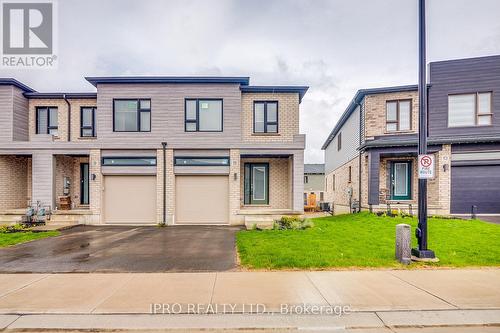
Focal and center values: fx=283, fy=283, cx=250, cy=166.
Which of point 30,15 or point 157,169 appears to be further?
point 157,169

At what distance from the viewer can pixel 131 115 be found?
15.7 m

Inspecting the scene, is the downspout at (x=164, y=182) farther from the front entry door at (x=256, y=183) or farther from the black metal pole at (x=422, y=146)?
the black metal pole at (x=422, y=146)

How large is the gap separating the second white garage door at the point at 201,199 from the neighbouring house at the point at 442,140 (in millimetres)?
8731

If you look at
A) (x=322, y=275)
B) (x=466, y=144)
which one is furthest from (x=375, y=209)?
(x=322, y=275)

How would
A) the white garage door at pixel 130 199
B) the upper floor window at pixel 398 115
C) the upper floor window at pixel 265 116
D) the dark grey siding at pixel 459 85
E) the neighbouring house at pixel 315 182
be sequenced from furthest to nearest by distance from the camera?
the neighbouring house at pixel 315 182 < the upper floor window at pixel 398 115 < the dark grey siding at pixel 459 85 < the upper floor window at pixel 265 116 < the white garage door at pixel 130 199

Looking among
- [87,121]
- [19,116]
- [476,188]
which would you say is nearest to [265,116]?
[87,121]

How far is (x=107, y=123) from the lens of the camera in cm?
1552

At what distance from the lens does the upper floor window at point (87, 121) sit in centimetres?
1705


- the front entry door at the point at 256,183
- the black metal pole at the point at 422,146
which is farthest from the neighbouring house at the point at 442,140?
the black metal pole at the point at 422,146

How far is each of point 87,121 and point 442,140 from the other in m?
20.8

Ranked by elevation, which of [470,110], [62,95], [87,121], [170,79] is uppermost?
[170,79]

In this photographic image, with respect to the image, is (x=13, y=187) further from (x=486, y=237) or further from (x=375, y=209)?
(x=486, y=237)

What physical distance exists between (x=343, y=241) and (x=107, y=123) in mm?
13409

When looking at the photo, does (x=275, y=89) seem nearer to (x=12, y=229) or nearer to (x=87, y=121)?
(x=87, y=121)
